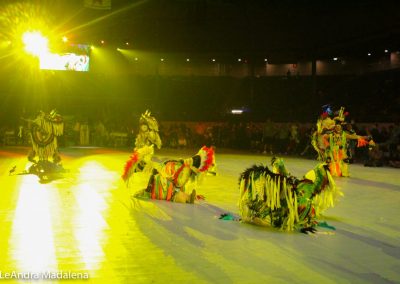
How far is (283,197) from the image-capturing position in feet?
20.0

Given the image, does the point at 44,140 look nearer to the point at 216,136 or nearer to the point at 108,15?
the point at 216,136

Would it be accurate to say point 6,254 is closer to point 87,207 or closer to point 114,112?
point 87,207

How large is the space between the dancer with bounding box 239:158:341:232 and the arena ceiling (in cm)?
2003

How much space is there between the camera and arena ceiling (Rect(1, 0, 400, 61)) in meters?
26.0

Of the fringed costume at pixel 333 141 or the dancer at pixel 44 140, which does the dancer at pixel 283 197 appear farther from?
the dancer at pixel 44 140

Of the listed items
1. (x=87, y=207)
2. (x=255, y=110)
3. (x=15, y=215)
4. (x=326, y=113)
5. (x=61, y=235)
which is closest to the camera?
(x=61, y=235)

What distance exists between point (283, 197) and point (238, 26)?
24653 mm

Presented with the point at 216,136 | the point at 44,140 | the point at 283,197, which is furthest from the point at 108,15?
the point at 283,197

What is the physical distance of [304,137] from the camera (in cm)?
2077

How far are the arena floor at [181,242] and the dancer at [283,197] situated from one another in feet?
0.66

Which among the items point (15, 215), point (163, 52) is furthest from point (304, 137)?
point (15, 215)

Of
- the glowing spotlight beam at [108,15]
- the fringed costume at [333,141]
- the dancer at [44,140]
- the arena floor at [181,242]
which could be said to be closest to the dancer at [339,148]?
the fringed costume at [333,141]

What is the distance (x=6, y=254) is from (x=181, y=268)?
177cm

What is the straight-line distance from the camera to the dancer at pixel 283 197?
611cm
